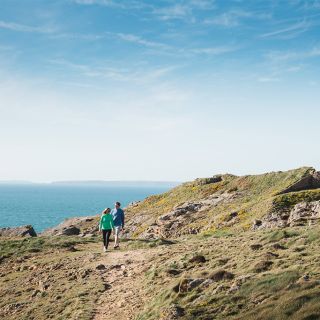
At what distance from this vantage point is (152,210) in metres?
61.2

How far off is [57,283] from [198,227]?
2256 centimetres

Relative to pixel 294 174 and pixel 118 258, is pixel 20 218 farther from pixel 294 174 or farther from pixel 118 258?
pixel 118 258

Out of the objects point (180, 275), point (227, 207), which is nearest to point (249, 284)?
point (180, 275)

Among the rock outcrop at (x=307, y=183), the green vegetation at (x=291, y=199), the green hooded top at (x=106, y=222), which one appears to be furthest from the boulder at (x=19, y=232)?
the rock outcrop at (x=307, y=183)

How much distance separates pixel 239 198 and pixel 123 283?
106ft

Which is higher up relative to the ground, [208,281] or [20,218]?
[208,281]

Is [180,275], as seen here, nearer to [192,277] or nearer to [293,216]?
[192,277]

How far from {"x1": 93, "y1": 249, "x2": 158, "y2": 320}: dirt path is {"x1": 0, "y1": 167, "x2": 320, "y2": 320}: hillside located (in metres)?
0.06

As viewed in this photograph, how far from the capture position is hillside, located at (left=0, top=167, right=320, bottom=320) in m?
14.5

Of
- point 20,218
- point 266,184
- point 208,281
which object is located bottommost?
point 20,218

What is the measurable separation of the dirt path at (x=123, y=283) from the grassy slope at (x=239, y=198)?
13341mm

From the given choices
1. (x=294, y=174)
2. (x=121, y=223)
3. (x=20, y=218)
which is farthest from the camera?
(x=20, y=218)

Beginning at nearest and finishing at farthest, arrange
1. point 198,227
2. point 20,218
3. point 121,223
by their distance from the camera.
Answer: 1. point 121,223
2. point 198,227
3. point 20,218

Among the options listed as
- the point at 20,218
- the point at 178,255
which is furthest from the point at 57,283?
the point at 20,218
